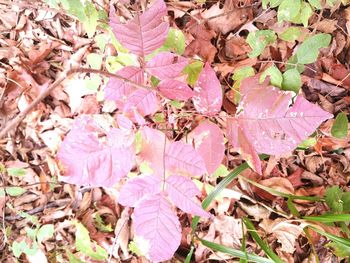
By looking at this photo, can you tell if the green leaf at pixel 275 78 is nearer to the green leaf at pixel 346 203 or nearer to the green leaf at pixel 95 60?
the green leaf at pixel 346 203

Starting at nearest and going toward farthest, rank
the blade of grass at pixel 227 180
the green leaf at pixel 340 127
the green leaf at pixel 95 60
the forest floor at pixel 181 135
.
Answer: the green leaf at pixel 340 127
the blade of grass at pixel 227 180
the forest floor at pixel 181 135
the green leaf at pixel 95 60

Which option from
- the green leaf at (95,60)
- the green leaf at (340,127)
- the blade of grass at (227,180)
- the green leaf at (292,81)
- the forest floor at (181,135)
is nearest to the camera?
the green leaf at (292,81)

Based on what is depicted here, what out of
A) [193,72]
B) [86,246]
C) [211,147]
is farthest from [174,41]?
[86,246]

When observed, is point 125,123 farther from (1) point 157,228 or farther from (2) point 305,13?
(2) point 305,13

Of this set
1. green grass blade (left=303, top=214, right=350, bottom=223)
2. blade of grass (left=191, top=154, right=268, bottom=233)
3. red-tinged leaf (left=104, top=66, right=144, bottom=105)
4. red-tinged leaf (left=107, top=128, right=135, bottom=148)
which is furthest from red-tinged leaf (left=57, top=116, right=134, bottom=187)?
green grass blade (left=303, top=214, right=350, bottom=223)

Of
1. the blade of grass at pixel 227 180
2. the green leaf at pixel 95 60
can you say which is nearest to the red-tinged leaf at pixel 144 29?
the blade of grass at pixel 227 180

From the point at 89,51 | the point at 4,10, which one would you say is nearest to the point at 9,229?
the point at 89,51

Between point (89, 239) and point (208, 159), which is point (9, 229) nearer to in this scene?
point (89, 239)
